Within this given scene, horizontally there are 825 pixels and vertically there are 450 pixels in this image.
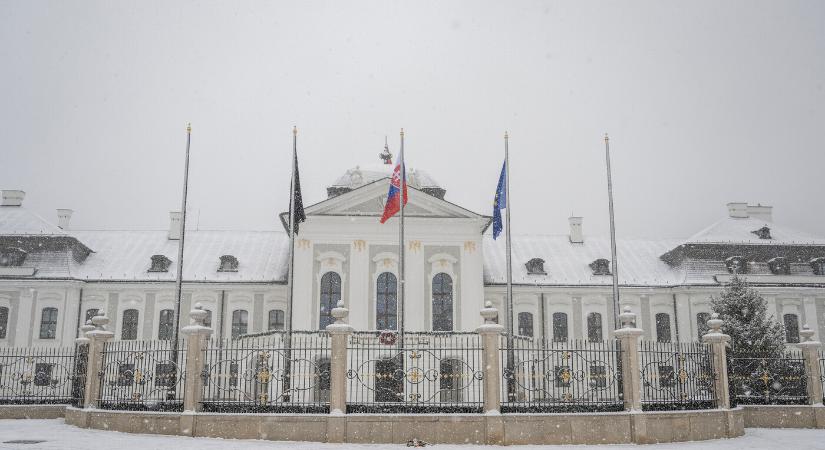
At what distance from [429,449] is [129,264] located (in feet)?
91.1

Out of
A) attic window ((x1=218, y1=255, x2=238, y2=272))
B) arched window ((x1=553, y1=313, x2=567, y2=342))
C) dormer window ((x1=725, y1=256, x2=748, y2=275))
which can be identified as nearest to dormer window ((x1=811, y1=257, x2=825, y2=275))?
dormer window ((x1=725, y1=256, x2=748, y2=275))

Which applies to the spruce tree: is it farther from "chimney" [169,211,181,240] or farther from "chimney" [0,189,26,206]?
"chimney" [0,189,26,206]

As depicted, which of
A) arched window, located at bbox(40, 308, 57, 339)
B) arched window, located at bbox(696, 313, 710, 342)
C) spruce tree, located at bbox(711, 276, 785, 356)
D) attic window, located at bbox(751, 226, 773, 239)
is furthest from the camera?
attic window, located at bbox(751, 226, 773, 239)

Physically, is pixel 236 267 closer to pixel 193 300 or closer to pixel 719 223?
pixel 193 300

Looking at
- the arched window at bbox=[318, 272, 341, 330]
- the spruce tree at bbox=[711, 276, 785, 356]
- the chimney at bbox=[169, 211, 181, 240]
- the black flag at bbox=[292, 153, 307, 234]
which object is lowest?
the spruce tree at bbox=[711, 276, 785, 356]

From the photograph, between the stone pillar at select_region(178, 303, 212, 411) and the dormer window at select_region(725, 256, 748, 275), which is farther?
the dormer window at select_region(725, 256, 748, 275)

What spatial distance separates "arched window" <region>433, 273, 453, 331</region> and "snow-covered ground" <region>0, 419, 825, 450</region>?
17.2 meters

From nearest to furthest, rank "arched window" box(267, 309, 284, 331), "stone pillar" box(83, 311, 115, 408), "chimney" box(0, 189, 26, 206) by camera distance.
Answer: "stone pillar" box(83, 311, 115, 408), "arched window" box(267, 309, 284, 331), "chimney" box(0, 189, 26, 206)

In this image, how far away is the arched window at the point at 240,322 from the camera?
34969 millimetres

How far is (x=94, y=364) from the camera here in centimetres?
1619

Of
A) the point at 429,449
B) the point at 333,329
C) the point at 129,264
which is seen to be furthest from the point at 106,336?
the point at 129,264

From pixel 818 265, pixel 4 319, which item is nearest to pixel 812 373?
pixel 818 265

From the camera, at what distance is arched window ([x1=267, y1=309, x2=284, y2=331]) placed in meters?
34.8

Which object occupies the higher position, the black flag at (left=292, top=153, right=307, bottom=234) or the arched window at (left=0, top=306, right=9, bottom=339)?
the black flag at (left=292, top=153, right=307, bottom=234)
